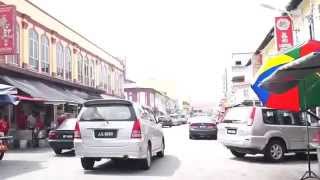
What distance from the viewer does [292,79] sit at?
445 inches

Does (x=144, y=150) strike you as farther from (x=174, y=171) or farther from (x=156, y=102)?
(x=156, y=102)

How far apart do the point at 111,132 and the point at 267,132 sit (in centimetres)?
509

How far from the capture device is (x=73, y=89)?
1512 inches

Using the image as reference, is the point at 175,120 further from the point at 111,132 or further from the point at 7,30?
the point at 111,132

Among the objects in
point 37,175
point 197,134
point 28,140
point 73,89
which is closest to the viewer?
point 37,175

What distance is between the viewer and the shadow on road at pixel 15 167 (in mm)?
13690

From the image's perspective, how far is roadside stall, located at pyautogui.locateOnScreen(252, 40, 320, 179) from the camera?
10.1m

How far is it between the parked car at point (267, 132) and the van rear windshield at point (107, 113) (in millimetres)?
4130

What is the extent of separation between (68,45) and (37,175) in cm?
2829

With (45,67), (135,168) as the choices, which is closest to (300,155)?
(135,168)

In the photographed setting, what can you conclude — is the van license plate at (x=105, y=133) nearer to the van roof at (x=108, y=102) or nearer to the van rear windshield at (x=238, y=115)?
the van roof at (x=108, y=102)

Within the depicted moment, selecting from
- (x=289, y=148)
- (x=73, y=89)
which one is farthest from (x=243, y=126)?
(x=73, y=89)

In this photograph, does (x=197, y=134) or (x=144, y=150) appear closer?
(x=144, y=150)

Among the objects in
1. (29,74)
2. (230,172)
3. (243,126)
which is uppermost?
(29,74)
